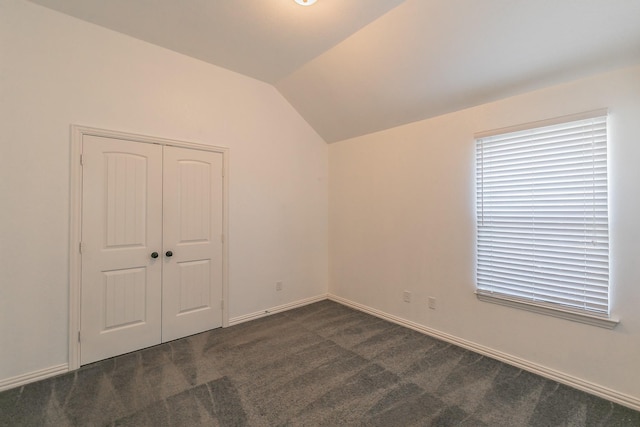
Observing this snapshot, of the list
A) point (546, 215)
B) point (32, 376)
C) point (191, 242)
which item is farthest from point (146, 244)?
point (546, 215)

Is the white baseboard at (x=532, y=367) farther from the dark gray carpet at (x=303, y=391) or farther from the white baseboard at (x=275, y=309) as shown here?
the white baseboard at (x=275, y=309)

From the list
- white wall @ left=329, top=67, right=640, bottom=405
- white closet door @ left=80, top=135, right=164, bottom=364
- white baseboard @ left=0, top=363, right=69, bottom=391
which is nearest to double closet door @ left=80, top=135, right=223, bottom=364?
white closet door @ left=80, top=135, right=164, bottom=364

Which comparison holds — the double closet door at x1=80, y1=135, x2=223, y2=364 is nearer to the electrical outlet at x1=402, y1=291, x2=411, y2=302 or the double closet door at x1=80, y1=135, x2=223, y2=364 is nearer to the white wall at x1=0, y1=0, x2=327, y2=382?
the white wall at x1=0, y1=0, x2=327, y2=382

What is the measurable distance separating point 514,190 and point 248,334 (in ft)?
10.2

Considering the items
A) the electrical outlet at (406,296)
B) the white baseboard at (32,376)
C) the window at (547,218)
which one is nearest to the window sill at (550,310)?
the window at (547,218)

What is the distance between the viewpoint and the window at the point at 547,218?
82.4 inches

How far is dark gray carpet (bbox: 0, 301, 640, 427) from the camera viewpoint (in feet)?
6.07

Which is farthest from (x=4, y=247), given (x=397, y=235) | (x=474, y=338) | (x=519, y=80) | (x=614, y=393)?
(x=614, y=393)

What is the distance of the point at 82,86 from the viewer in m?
2.45

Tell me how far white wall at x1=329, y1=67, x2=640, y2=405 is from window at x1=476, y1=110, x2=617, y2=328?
0.28ft

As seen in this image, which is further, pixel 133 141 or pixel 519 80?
pixel 133 141

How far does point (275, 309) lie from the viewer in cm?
374

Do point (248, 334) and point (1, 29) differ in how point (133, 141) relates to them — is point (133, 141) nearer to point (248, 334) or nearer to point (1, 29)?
point (1, 29)

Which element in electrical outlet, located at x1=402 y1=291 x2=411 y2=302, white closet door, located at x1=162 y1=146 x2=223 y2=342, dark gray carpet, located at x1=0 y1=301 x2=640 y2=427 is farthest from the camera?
electrical outlet, located at x1=402 y1=291 x2=411 y2=302
